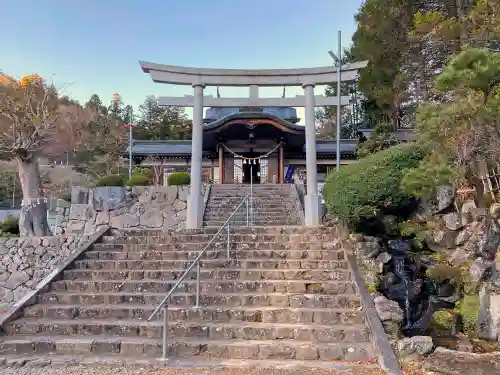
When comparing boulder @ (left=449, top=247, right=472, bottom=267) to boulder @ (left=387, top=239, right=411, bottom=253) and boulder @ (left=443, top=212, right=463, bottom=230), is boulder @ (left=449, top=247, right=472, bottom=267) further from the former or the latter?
boulder @ (left=387, top=239, right=411, bottom=253)

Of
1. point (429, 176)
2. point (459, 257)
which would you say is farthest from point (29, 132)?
point (459, 257)

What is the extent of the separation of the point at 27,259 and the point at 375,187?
9139 millimetres

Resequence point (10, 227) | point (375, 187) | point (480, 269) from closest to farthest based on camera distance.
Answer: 1. point (480, 269)
2. point (375, 187)
3. point (10, 227)

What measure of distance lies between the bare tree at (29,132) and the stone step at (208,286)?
5.34 meters

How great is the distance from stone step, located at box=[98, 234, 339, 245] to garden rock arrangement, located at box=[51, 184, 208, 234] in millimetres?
4461

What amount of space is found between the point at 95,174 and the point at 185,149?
12247 millimetres

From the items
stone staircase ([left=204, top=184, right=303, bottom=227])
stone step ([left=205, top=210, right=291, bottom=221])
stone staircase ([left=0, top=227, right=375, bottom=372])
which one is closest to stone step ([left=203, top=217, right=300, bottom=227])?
stone staircase ([left=204, top=184, right=303, bottom=227])

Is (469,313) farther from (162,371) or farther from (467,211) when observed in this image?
(162,371)

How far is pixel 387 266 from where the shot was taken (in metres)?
7.72

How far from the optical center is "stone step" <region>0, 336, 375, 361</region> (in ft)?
15.6

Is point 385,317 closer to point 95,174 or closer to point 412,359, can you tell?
point 412,359

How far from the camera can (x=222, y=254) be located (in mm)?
7367

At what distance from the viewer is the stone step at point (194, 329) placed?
509cm

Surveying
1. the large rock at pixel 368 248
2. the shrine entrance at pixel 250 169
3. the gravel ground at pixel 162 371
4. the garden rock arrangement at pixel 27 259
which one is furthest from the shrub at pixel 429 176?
the shrine entrance at pixel 250 169
